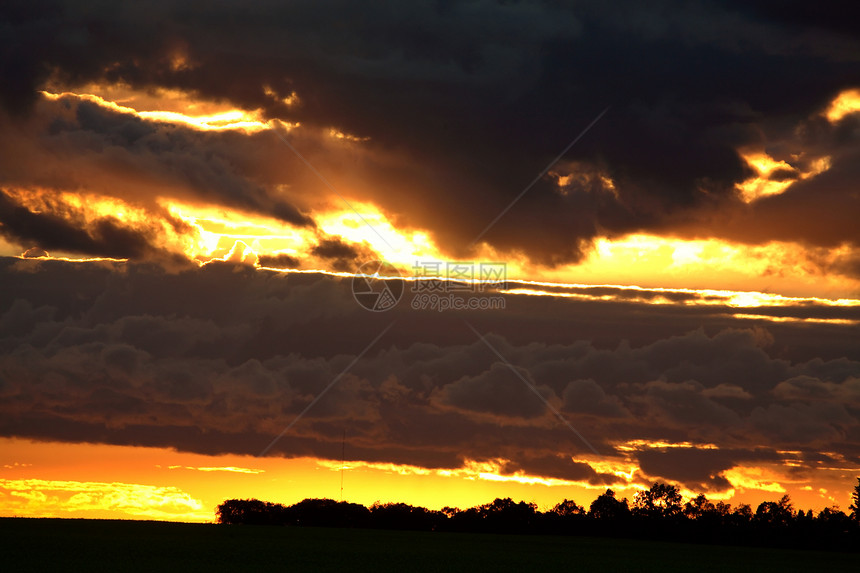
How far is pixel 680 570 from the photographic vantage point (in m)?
85.9

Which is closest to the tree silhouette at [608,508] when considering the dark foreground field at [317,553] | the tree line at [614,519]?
the tree line at [614,519]

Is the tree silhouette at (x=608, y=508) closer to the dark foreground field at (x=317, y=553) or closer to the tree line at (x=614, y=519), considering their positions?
the tree line at (x=614, y=519)

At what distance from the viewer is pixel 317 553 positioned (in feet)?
284

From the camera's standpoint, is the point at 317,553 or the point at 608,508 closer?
the point at 317,553

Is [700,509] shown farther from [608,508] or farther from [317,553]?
[317,553]

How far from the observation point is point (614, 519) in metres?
177

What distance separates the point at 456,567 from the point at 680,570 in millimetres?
21861

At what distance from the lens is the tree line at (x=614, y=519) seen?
525 feet

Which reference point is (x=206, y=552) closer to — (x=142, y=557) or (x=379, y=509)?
(x=142, y=557)

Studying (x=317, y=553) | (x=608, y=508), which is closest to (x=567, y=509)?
(x=608, y=508)

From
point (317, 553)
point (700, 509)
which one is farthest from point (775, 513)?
point (317, 553)

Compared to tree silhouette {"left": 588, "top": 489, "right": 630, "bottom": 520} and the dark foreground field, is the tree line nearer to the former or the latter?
tree silhouette {"left": 588, "top": 489, "right": 630, "bottom": 520}

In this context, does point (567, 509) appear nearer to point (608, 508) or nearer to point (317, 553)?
point (608, 508)

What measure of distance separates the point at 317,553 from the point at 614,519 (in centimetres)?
10247
